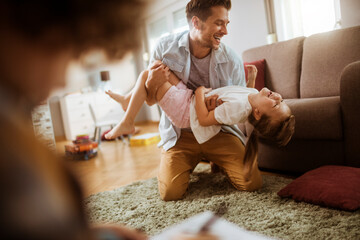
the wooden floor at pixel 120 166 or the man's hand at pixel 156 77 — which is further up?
the man's hand at pixel 156 77

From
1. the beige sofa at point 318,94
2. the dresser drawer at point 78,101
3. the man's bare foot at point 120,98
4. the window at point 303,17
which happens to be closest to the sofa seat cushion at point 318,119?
the beige sofa at point 318,94

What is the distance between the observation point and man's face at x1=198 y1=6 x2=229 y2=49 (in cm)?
180

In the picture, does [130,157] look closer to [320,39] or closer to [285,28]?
[320,39]

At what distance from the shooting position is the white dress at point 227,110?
1.67m

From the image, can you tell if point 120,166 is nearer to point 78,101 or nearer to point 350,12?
point 350,12

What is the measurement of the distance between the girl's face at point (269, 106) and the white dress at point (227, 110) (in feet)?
0.16

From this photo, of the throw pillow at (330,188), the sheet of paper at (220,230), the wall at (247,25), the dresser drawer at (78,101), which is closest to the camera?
the sheet of paper at (220,230)

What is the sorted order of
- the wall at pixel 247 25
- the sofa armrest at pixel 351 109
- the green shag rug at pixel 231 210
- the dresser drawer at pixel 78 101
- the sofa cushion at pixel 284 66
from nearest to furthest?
the green shag rug at pixel 231 210 < the sofa armrest at pixel 351 109 < the sofa cushion at pixel 284 66 < the wall at pixel 247 25 < the dresser drawer at pixel 78 101

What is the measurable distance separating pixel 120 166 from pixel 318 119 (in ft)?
5.89

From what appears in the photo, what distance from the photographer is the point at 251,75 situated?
2018 mm

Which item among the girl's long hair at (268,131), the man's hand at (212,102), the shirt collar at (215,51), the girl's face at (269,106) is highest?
the shirt collar at (215,51)

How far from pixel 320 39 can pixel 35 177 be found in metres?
2.59

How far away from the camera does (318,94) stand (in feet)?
7.71

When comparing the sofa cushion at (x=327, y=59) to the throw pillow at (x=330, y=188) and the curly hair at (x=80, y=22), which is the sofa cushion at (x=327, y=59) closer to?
the throw pillow at (x=330, y=188)
